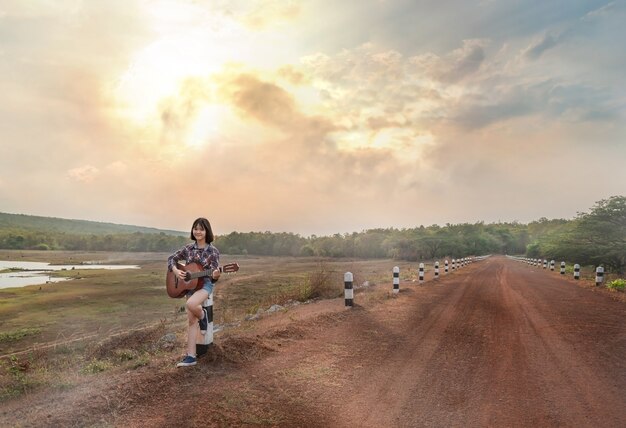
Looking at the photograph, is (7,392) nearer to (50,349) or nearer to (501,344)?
(50,349)

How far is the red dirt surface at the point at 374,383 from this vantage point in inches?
177

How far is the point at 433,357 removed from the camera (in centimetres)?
696

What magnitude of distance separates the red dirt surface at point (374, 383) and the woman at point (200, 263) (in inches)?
15.5

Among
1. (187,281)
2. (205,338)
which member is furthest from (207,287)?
(205,338)

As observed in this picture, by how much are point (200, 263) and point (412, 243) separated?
234 ft

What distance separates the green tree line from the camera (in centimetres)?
3266

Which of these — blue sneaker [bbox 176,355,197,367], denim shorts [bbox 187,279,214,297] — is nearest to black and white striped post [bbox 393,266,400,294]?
denim shorts [bbox 187,279,214,297]

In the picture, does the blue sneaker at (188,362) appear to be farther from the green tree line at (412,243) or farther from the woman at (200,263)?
the green tree line at (412,243)

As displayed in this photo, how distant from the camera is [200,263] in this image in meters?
6.29

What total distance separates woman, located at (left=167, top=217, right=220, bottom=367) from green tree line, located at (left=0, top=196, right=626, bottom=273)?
3424cm

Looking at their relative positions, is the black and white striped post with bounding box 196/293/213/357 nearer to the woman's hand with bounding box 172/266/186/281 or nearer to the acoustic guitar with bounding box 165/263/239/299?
the acoustic guitar with bounding box 165/263/239/299

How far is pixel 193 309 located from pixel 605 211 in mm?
35766

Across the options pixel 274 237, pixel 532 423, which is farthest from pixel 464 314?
pixel 274 237

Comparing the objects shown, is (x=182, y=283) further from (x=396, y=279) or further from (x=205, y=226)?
(x=396, y=279)
